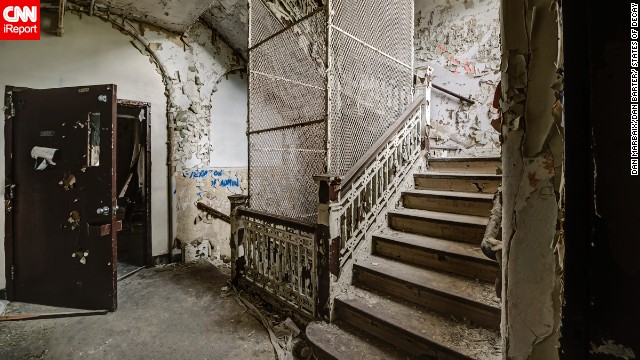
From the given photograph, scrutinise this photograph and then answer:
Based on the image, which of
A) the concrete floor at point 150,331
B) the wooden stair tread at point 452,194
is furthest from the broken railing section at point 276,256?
the wooden stair tread at point 452,194

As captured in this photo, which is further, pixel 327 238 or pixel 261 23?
pixel 261 23

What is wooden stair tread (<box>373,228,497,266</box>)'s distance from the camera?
2.74m

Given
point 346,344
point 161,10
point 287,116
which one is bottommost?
point 346,344

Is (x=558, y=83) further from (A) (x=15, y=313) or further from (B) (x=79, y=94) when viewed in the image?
(A) (x=15, y=313)

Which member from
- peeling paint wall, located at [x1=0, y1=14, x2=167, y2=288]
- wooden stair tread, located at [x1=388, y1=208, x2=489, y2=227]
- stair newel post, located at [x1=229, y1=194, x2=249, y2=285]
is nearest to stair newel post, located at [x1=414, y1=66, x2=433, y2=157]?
wooden stair tread, located at [x1=388, y1=208, x2=489, y2=227]

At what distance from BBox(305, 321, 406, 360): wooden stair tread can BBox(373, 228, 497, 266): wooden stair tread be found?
3.36 feet

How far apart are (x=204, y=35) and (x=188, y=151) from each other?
2.13m

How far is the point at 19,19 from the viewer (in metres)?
3.57

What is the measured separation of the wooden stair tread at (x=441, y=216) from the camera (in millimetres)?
3041

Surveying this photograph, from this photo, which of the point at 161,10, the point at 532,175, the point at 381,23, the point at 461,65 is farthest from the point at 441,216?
the point at 161,10

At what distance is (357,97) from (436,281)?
7.02 feet

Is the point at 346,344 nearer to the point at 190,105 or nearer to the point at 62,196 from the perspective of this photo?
the point at 62,196

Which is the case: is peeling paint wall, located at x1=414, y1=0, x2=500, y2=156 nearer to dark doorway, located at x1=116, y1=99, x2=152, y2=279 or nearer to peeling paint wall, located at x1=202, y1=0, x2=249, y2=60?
peeling paint wall, located at x1=202, y1=0, x2=249, y2=60

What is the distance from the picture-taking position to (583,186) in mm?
527
